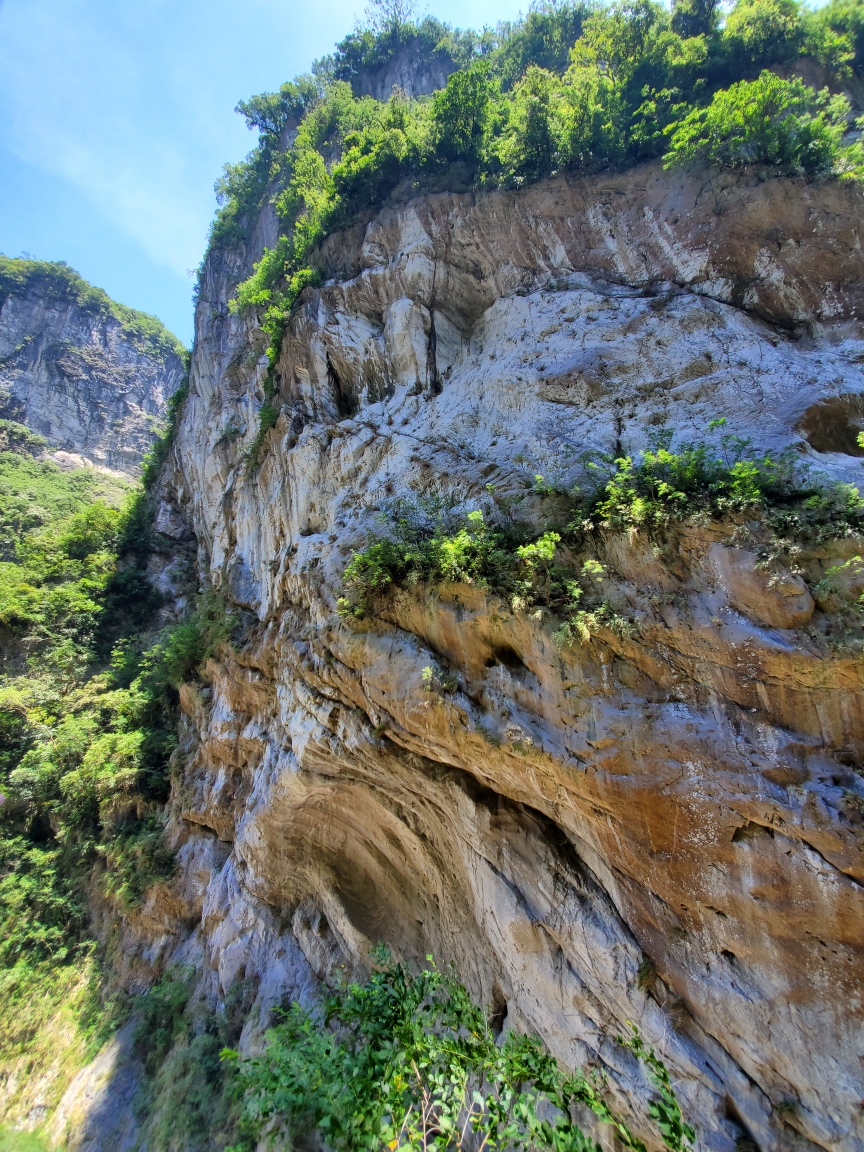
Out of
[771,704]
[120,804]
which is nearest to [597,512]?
[771,704]

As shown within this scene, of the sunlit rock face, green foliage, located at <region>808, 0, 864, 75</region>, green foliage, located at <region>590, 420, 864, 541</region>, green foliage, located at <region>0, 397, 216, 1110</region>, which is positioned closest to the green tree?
green foliage, located at <region>808, 0, 864, 75</region>

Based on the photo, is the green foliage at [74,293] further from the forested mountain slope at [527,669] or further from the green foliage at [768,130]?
the green foliage at [768,130]

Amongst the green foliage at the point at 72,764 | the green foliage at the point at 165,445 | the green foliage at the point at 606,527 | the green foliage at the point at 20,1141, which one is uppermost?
the green foliage at the point at 165,445

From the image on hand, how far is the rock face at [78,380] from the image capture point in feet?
107

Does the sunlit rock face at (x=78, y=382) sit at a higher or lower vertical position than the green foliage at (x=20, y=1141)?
A: higher

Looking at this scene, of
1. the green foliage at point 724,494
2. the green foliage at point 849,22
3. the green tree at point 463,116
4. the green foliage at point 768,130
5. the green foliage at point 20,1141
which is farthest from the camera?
the green tree at point 463,116

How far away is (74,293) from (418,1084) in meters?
48.4

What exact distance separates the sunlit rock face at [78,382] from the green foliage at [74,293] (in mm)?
401

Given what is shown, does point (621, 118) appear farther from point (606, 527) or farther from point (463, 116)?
point (606, 527)

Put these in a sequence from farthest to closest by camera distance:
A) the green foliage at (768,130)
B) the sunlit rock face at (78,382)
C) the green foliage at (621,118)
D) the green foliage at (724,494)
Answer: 1. the sunlit rock face at (78,382)
2. the green foliage at (621,118)
3. the green foliage at (768,130)
4. the green foliage at (724,494)

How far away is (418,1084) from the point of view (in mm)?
4113

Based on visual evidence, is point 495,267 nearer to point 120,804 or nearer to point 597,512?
point 597,512

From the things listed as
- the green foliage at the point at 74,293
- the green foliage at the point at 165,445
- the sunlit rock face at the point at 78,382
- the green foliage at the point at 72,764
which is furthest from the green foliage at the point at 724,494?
the green foliage at the point at 74,293

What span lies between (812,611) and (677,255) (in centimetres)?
789
